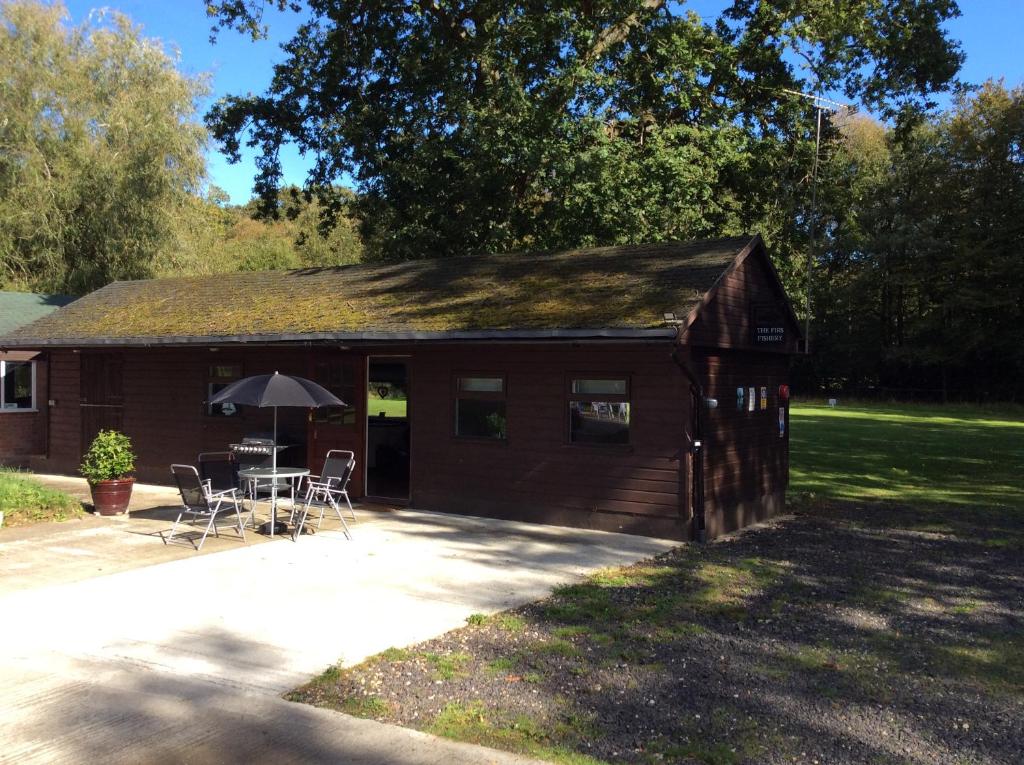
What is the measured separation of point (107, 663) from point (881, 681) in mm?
4788

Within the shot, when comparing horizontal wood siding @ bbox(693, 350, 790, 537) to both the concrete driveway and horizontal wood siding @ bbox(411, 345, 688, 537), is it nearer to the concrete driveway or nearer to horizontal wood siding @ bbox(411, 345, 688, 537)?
horizontal wood siding @ bbox(411, 345, 688, 537)

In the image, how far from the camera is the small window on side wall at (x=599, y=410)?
9.88m

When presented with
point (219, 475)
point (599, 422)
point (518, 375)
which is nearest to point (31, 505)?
point (219, 475)

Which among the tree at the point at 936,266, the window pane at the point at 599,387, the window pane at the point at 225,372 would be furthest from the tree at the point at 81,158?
the tree at the point at 936,266

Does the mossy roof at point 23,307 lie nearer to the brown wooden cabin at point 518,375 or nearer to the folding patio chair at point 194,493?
the brown wooden cabin at point 518,375

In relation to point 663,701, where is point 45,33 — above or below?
above

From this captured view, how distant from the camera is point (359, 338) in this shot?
10992 millimetres

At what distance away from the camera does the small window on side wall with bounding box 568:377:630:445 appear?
9.88 m

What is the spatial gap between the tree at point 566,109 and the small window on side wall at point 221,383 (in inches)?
305

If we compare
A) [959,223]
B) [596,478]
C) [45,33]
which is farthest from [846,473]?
[959,223]

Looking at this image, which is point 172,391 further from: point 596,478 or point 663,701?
point 663,701

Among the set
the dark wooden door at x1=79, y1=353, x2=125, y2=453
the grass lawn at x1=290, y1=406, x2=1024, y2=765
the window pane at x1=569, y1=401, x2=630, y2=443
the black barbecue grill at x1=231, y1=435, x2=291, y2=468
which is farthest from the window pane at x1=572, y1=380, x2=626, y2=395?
the dark wooden door at x1=79, y1=353, x2=125, y2=453

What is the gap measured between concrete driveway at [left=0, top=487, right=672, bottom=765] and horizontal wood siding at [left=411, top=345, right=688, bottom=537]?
500mm

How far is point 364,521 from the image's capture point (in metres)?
10.7
